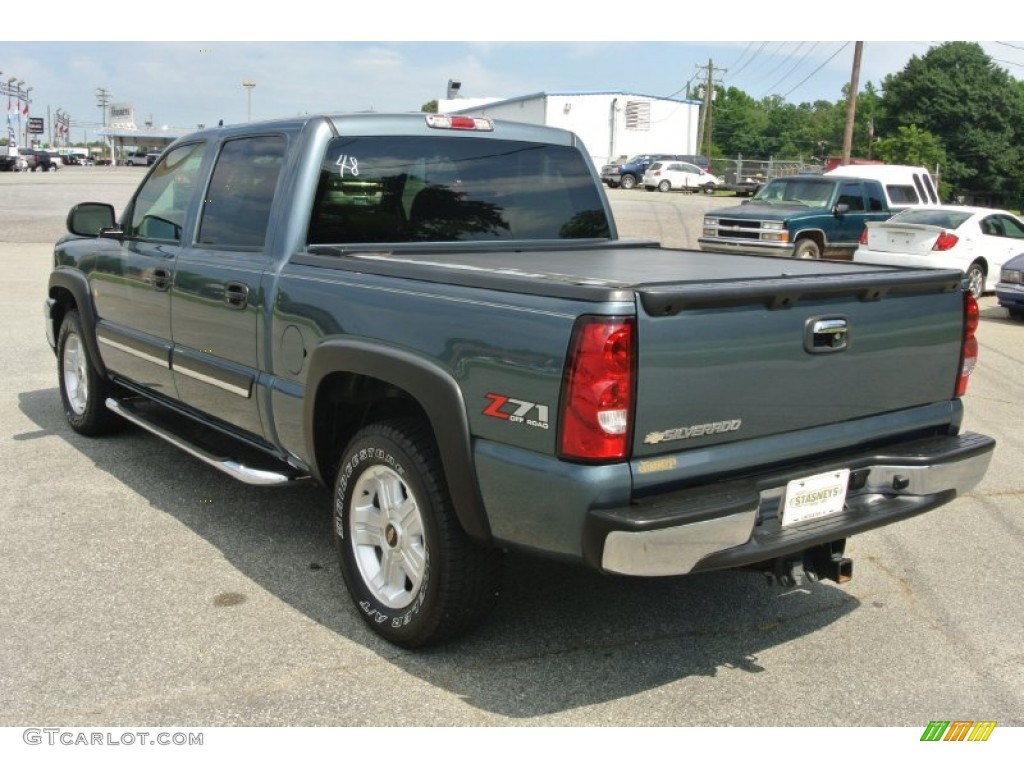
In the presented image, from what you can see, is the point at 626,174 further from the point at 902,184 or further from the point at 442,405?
the point at 442,405

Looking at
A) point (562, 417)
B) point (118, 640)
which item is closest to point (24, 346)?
point (118, 640)

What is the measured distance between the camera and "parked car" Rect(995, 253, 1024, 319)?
44.0 feet

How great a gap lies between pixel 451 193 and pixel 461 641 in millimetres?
2171

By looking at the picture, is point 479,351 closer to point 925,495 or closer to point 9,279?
point 925,495

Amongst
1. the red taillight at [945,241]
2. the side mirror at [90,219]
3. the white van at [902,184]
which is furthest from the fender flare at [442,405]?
the white van at [902,184]

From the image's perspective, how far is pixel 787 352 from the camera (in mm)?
3250

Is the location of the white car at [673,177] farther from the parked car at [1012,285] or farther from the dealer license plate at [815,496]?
the dealer license plate at [815,496]

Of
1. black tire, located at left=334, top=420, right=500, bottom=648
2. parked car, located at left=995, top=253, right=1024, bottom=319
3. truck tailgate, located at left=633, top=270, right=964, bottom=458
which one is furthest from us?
parked car, located at left=995, top=253, right=1024, bottom=319

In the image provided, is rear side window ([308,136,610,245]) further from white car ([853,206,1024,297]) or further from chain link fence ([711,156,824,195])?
chain link fence ([711,156,824,195])

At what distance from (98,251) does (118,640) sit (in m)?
2.99

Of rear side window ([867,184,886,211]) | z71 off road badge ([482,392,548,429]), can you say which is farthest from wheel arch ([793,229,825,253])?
z71 off road badge ([482,392,548,429])

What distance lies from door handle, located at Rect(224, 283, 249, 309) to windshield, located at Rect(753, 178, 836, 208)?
46.3 ft

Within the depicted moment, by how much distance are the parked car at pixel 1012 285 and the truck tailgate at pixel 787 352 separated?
35.7 feet

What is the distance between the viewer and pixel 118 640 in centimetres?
371
